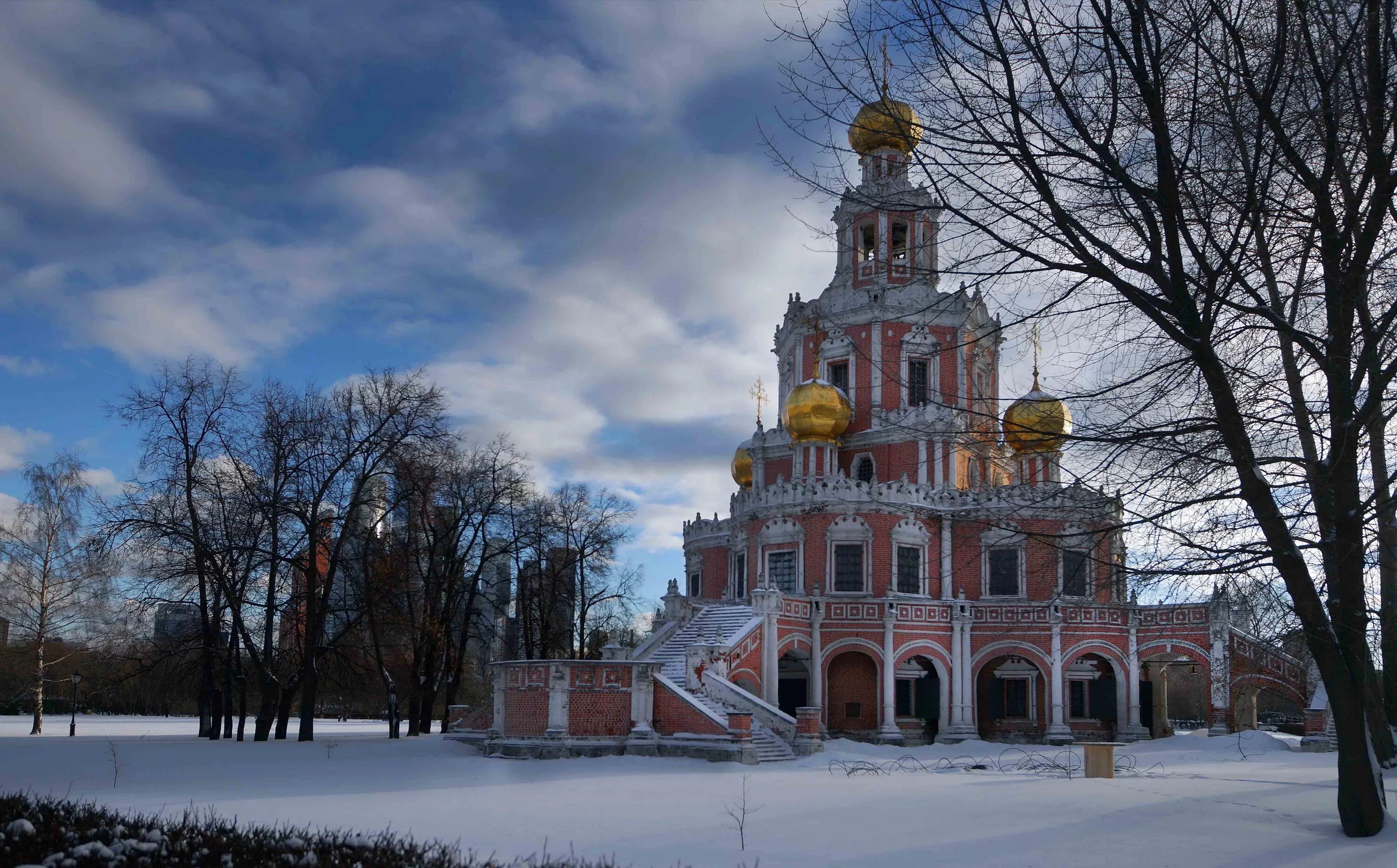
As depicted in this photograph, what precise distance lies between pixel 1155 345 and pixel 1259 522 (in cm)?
202

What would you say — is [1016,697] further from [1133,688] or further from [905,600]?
[905,600]

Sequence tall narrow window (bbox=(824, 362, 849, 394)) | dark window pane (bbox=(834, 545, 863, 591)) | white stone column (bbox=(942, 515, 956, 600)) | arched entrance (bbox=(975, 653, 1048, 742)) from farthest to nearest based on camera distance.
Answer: tall narrow window (bbox=(824, 362, 849, 394))
arched entrance (bbox=(975, 653, 1048, 742))
white stone column (bbox=(942, 515, 956, 600))
dark window pane (bbox=(834, 545, 863, 591))

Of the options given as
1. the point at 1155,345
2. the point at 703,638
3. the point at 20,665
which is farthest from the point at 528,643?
the point at 1155,345

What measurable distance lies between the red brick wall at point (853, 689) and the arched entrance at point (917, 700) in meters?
0.73

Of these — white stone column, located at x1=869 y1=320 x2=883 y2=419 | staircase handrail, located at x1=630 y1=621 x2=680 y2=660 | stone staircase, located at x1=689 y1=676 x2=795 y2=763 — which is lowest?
stone staircase, located at x1=689 y1=676 x2=795 y2=763

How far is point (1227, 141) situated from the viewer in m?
11.2

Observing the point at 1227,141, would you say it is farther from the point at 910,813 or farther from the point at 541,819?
the point at 541,819

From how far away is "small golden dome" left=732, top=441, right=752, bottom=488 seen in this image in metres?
43.0

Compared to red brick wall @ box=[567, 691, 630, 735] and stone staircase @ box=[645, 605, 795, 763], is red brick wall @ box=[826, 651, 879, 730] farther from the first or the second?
red brick wall @ box=[567, 691, 630, 735]

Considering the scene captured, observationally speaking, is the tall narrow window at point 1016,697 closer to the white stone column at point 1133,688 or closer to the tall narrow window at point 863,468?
the white stone column at point 1133,688

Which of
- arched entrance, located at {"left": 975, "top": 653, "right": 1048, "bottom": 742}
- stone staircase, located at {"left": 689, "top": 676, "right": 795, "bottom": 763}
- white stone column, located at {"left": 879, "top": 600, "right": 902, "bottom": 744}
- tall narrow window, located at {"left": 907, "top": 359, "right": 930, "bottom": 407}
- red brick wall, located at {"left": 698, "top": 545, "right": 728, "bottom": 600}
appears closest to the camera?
stone staircase, located at {"left": 689, "top": 676, "right": 795, "bottom": 763}

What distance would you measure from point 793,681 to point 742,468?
38.7 feet

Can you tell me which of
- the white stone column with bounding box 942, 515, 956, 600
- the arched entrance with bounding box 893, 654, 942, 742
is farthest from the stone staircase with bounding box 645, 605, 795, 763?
the white stone column with bounding box 942, 515, 956, 600

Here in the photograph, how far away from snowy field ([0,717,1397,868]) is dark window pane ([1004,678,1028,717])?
8789 millimetres
